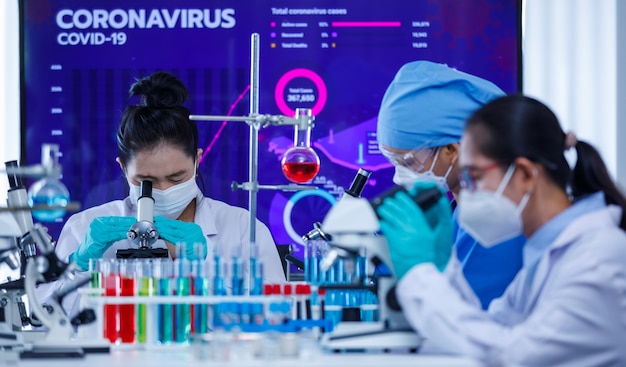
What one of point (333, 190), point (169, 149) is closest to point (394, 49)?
point (333, 190)

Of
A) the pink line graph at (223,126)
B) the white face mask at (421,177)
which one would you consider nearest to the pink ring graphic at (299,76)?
the pink line graph at (223,126)

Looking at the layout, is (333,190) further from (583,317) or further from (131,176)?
(583,317)

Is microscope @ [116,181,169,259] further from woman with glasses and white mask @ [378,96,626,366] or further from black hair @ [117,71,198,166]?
woman with glasses and white mask @ [378,96,626,366]

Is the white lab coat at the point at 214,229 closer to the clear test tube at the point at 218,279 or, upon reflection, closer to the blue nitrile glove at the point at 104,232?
the blue nitrile glove at the point at 104,232

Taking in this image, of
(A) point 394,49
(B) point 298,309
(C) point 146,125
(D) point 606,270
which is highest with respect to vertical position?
(A) point 394,49

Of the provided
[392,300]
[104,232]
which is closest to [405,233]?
[392,300]

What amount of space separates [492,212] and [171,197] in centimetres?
152

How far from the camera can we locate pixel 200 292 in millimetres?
2211

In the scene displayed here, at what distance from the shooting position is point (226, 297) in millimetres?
2145

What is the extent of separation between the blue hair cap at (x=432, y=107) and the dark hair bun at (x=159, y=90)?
95cm

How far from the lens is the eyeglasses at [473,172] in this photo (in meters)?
2.07

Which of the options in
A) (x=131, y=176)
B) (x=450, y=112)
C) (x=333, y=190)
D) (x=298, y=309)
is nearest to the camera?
(x=298, y=309)

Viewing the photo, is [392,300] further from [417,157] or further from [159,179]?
[159,179]

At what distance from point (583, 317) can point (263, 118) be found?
4.28ft
